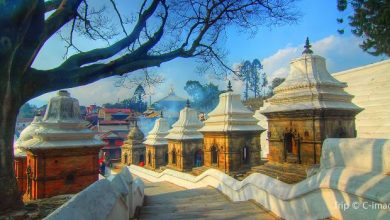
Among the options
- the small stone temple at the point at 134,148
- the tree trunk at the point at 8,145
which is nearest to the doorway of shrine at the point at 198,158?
the small stone temple at the point at 134,148

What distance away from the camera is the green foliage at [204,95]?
261ft

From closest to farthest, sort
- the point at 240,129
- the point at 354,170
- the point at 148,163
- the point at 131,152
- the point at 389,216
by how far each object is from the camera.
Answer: the point at 389,216 < the point at 354,170 < the point at 240,129 < the point at 148,163 < the point at 131,152

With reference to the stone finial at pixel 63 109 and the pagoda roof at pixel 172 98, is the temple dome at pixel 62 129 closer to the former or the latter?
the stone finial at pixel 63 109

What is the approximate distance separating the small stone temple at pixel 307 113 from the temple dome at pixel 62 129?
7.45 m

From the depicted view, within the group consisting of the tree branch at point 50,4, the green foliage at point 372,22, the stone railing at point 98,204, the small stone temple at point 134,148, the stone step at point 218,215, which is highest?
the green foliage at point 372,22

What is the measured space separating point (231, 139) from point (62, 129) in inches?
334

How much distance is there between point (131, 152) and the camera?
1243 inches

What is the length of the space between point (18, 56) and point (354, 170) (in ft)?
17.6

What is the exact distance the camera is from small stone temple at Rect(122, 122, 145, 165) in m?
31.3

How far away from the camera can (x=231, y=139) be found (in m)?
16.9

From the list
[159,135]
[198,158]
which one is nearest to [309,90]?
[198,158]

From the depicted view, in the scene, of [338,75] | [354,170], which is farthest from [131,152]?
[354,170]

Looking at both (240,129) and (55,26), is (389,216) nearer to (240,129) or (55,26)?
(55,26)

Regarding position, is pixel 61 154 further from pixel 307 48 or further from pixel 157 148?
pixel 157 148
